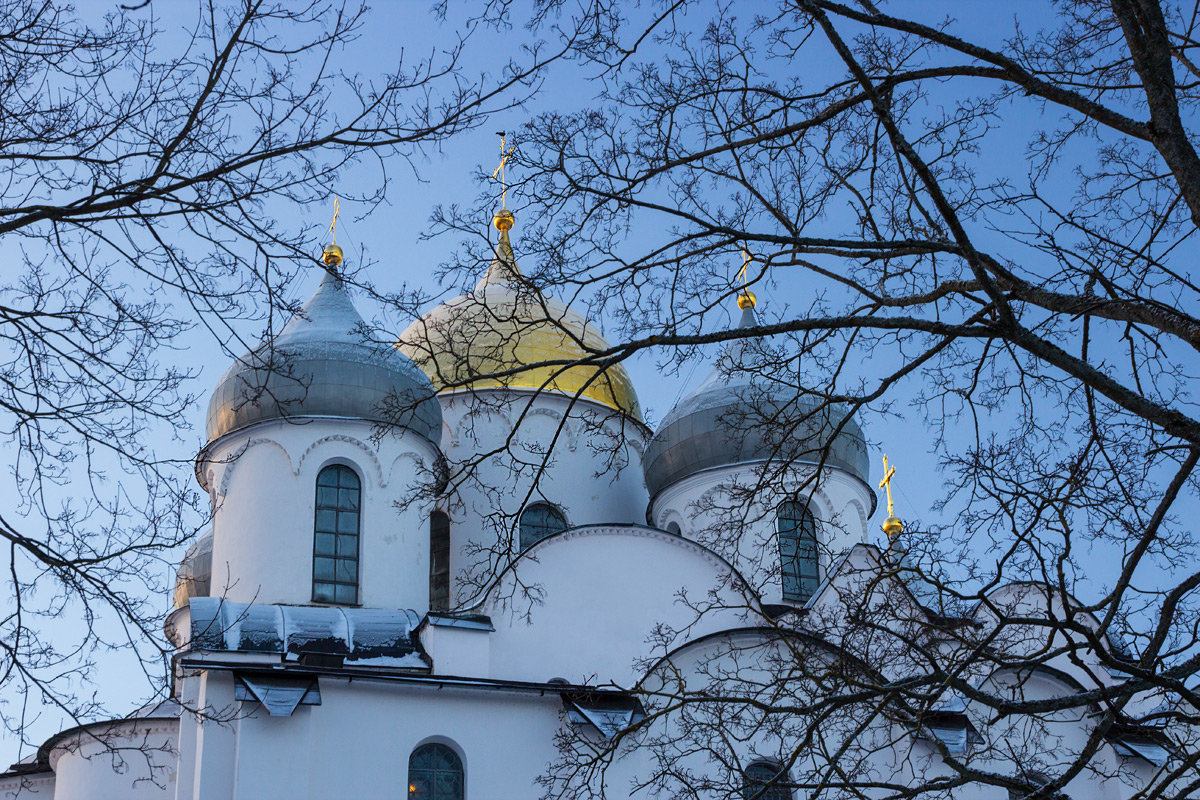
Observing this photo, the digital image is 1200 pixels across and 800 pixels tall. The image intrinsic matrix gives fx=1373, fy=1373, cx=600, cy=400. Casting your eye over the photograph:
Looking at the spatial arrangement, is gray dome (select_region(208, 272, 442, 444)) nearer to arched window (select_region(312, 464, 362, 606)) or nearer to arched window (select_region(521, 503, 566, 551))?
arched window (select_region(312, 464, 362, 606))

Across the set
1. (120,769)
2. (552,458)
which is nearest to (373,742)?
(120,769)

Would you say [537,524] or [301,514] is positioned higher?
[537,524]

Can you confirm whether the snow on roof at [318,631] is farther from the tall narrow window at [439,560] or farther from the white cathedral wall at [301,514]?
the tall narrow window at [439,560]

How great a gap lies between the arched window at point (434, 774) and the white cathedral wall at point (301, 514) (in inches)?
97.5

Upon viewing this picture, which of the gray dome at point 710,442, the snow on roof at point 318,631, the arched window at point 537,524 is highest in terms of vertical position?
the gray dome at point 710,442

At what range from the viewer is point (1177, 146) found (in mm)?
6207

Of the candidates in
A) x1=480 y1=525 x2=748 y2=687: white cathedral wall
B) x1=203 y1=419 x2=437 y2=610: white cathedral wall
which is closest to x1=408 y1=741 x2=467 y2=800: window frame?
x1=480 y1=525 x2=748 y2=687: white cathedral wall

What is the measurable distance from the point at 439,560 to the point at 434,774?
15.4 feet

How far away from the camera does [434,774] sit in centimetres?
1237

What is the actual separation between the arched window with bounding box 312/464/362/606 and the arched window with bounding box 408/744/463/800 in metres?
2.58

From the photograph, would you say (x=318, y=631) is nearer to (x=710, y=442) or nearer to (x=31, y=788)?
(x=31, y=788)

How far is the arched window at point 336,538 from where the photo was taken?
574 inches

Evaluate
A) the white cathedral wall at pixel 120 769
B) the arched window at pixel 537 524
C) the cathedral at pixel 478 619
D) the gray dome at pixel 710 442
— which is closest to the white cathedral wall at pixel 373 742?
the cathedral at pixel 478 619

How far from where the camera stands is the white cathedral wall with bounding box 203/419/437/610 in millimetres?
14508
